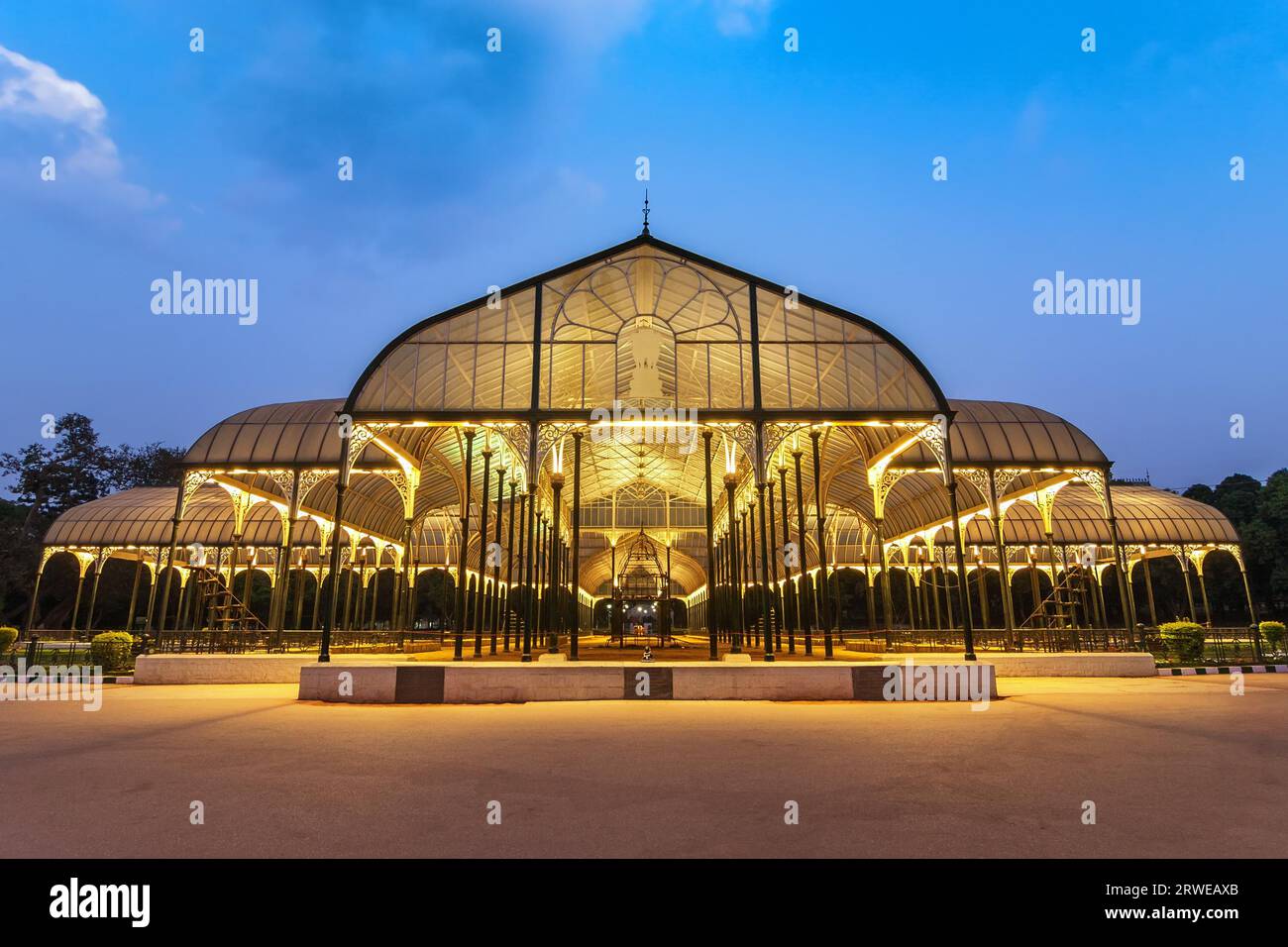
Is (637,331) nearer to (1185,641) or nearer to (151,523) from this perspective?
(1185,641)

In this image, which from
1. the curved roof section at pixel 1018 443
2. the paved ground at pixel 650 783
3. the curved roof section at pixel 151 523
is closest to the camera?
the paved ground at pixel 650 783

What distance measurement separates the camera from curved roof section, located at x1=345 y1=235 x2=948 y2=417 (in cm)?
1805

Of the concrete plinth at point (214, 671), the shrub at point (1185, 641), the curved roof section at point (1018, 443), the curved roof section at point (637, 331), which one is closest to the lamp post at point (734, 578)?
the curved roof section at point (637, 331)

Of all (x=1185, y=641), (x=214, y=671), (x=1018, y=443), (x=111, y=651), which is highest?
(x=1018, y=443)

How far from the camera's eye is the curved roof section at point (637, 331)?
18047mm

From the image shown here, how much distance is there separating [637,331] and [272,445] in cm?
1460

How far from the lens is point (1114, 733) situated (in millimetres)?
8852

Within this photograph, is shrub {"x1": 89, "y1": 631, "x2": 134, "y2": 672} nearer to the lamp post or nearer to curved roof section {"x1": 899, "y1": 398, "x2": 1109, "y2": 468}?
the lamp post

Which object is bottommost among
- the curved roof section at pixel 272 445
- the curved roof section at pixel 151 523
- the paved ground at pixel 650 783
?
the paved ground at pixel 650 783

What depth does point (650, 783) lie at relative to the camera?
19.8ft

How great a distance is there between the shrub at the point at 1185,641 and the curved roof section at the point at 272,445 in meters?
28.3

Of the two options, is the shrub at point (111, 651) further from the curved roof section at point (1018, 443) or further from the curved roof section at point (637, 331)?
the curved roof section at point (1018, 443)

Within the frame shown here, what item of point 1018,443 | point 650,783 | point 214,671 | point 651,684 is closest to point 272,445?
point 214,671
